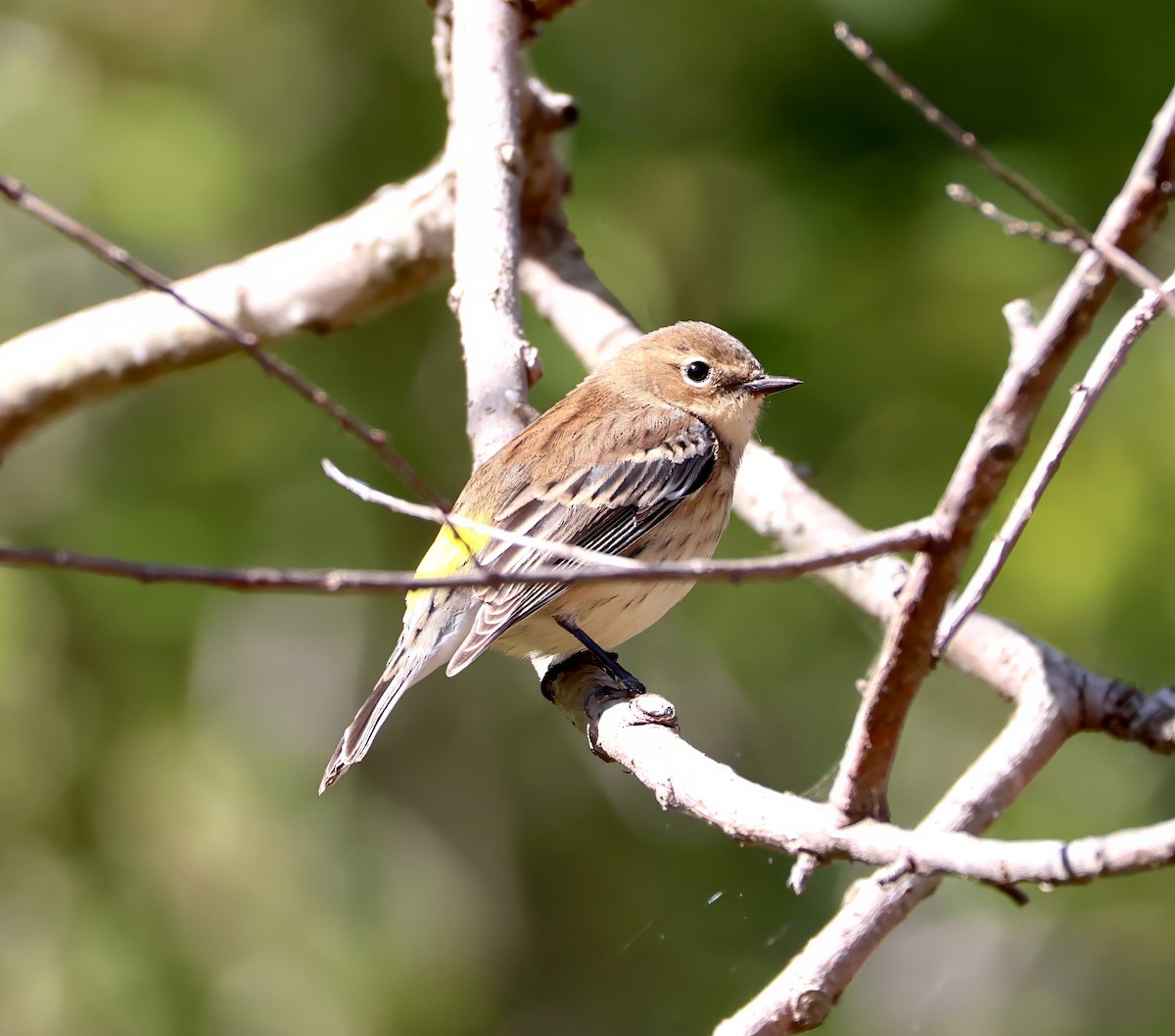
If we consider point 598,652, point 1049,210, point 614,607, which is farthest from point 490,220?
point 1049,210

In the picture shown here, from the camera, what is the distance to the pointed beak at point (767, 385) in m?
3.95

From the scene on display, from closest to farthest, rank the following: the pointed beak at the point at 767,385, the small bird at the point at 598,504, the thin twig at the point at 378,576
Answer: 1. the thin twig at the point at 378,576
2. the small bird at the point at 598,504
3. the pointed beak at the point at 767,385

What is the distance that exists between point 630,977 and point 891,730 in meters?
4.02

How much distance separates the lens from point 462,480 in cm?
567

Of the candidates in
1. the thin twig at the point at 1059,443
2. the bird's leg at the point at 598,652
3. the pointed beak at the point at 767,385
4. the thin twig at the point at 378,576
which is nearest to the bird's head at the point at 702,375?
the pointed beak at the point at 767,385

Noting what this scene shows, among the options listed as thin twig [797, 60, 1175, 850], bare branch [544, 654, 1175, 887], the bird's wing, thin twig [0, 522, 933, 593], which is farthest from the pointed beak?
thin twig [0, 522, 933, 593]

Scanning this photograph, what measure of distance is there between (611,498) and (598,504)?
45 mm

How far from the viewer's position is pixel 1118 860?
1366 millimetres

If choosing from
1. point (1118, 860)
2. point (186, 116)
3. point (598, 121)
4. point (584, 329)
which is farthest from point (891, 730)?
point (186, 116)

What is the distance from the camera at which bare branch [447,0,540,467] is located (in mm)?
3463

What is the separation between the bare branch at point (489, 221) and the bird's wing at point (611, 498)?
0.20m

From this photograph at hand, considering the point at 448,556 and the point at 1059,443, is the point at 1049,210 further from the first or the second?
the point at 448,556

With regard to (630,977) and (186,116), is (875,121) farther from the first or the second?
(630,977)

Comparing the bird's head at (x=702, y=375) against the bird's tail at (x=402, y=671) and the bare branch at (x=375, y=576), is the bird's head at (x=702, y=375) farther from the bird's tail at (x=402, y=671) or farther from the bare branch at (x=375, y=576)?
the bare branch at (x=375, y=576)
